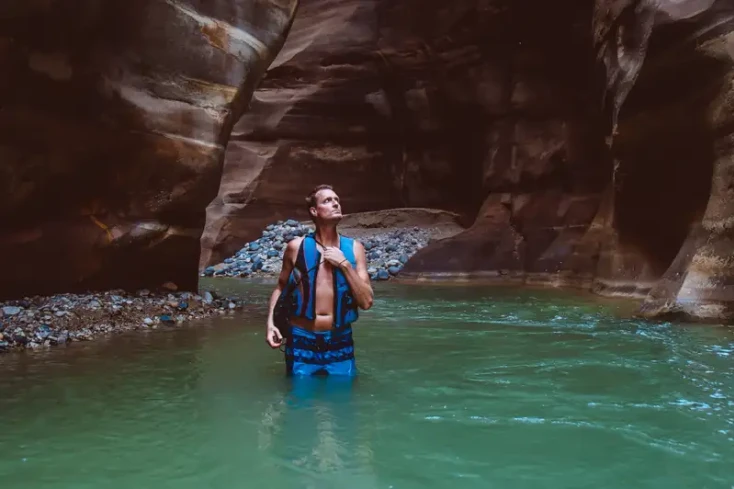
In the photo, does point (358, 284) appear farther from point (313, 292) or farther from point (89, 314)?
point (89, 314)

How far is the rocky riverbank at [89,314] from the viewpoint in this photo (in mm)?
6027

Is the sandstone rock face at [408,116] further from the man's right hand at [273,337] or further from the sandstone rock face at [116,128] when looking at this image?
the man's right hand at [273,337]

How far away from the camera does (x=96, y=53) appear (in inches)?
309

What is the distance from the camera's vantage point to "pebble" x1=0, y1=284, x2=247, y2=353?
6.02 metres

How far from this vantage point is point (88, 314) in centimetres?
712

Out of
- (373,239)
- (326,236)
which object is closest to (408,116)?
(373,239)

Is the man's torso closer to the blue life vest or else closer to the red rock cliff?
the blue life vest

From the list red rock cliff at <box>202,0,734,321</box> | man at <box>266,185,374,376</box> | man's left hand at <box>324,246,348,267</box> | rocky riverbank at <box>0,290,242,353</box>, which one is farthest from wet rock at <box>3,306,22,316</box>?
red rock cliff at <box>202,0,734,321</box>

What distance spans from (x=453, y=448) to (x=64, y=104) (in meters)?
6.33

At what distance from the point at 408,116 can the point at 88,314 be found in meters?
15.1

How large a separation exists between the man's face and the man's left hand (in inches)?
8.9

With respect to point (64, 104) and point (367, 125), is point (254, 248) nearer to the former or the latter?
point (367, 125)

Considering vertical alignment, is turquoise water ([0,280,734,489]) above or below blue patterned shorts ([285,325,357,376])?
below

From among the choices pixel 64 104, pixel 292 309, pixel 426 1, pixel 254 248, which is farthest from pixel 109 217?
pixel 426 1
